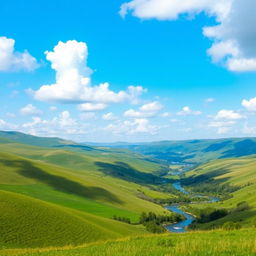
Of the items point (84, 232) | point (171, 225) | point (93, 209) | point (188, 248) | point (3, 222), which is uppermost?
point (188, 248)

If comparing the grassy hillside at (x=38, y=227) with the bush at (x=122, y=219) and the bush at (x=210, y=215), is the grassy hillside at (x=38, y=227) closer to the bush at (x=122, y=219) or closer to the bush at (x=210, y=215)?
the bush at (x=122, y=219)

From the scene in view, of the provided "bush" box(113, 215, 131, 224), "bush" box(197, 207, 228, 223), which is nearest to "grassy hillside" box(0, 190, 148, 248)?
"bush" box(113, 215, 131, 224)

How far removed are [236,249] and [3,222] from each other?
5803 centimetres

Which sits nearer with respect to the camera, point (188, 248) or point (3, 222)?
point (188, 248)

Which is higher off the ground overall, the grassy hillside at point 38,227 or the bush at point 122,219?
the grassy hillside at point 38,227

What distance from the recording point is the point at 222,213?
194m

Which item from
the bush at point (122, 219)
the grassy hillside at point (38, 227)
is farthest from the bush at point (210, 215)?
the grassy hillside at point (38, 227)

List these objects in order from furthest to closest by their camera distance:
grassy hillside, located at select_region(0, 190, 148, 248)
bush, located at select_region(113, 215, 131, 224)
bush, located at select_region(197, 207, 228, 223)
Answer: bush, located at select_region(197, 207, 228, 223)
bush, located at select_region(113, 215, 131, 224)
grassy hillside, located at select_region(0, 190, 148, 248)

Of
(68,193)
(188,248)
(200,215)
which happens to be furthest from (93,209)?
(188,248)

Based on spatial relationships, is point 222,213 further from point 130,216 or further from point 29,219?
point 29,219

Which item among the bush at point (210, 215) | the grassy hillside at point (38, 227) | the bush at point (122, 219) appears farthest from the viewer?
the bush at point (210, 215)

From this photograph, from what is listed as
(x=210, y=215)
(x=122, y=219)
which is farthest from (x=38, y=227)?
(x=210, y=215)

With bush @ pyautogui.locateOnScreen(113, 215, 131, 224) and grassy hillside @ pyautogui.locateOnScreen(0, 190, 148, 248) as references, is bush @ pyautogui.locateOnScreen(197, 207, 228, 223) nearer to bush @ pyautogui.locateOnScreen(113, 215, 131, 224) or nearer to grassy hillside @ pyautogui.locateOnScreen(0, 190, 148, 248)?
bush @ pyautogui.locateOnScreen(113, 215, 131, 224)

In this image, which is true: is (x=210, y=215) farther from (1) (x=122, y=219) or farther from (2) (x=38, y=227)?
(2) (x=38, y=227)
